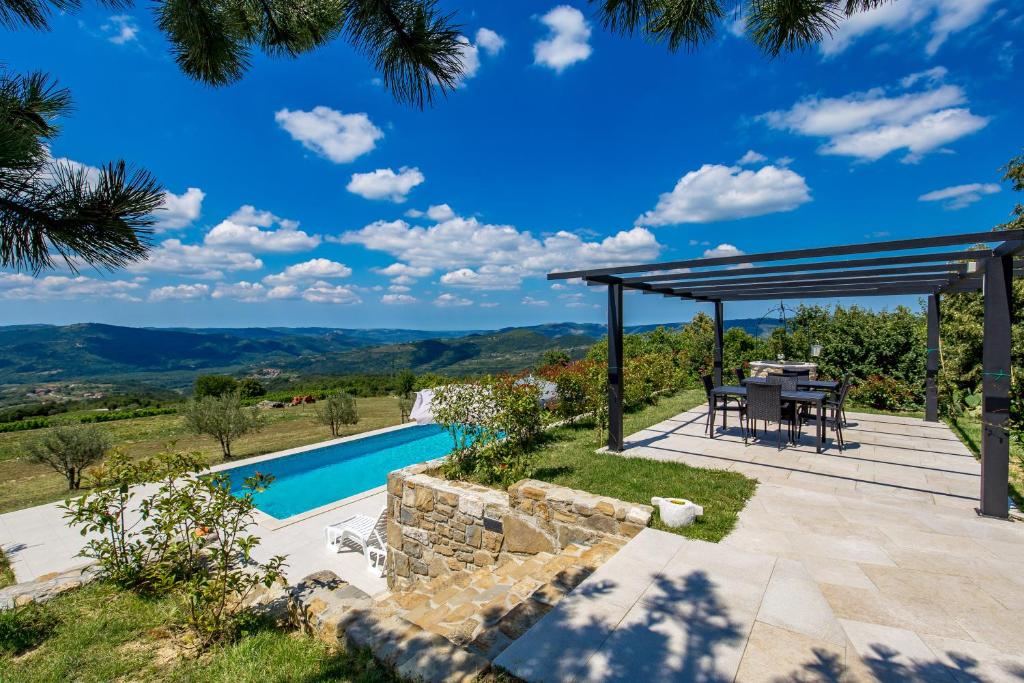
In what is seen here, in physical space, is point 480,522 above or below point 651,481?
below

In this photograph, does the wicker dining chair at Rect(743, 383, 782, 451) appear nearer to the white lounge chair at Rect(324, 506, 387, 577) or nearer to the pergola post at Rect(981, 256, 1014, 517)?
the pergola post at Rect(981, 256, 1014, 517)

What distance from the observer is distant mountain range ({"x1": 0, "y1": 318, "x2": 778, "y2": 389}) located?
2499 inches

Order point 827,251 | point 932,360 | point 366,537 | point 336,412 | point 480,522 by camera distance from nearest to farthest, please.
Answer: point 827,251, point 480,522, point 366,537, point 932,360, point 336,412

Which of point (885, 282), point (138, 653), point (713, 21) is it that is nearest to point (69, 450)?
point (138, 653)

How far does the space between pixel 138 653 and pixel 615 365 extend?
5879mm

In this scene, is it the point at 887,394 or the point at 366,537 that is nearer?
the point at 366,537

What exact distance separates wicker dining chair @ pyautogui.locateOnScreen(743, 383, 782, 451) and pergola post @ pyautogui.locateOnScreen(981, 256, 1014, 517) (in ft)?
8.03

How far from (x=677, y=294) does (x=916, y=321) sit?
7.24 metres

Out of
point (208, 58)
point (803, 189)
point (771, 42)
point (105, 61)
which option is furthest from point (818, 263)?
point (803, 189)

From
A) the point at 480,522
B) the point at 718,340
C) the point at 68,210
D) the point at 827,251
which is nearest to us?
the point at 68,210

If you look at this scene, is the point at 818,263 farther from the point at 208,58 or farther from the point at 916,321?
the point at 916,321

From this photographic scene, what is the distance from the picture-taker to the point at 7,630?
3033mm

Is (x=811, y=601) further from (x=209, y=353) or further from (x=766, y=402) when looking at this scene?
(x=209, y=353)

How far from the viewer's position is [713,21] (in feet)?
10.5
